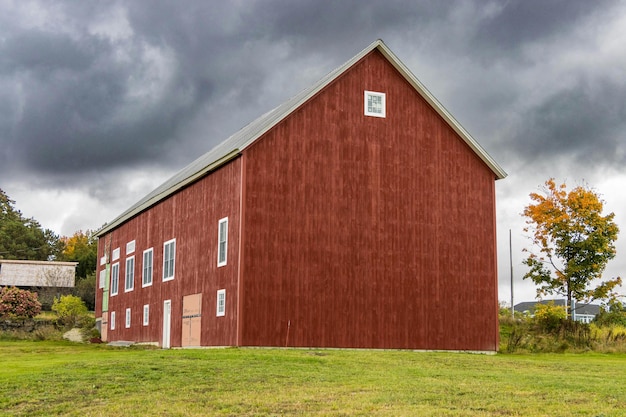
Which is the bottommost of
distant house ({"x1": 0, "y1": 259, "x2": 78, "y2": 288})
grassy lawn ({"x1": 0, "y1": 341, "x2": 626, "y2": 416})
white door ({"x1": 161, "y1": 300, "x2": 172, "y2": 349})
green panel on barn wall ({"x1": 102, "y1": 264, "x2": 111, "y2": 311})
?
grassy lawn ({"x1": 0, "y1": 341, "x2": 626, "y2": 416})

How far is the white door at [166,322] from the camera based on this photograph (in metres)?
35.6

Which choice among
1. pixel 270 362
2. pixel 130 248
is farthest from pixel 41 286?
pixel 270 362

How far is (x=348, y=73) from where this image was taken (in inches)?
1216

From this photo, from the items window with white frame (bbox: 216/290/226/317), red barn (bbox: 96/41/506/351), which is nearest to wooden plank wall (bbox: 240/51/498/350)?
red barn (bbox: 96/41/506/351)

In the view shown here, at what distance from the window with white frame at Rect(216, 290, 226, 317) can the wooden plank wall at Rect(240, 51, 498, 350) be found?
1490mm

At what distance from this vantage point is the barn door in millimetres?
31766

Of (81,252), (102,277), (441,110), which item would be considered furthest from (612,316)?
(81,252)

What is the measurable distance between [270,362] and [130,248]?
23185 millimetres

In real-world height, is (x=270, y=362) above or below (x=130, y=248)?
below

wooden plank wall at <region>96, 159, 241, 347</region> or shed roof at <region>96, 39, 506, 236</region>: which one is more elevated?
shed roof at <region>96, 39, 506, 236</region>

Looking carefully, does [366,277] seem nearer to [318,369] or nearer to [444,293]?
[444,293]

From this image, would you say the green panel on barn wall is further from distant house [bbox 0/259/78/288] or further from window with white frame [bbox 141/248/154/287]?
distant house [bbox 0/259/78/288]

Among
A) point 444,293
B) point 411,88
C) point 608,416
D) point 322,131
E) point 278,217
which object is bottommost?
point 608,416

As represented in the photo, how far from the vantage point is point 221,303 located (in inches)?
1160
